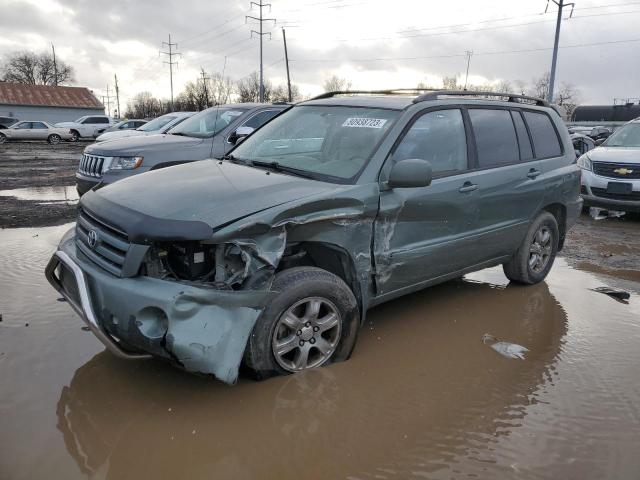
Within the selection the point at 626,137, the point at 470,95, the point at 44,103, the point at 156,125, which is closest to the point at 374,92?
the point at 470,95

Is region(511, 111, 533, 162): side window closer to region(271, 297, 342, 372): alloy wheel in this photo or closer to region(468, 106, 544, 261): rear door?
region(468, 106, 544, 261): rear door

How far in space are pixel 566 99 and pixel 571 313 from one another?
78.1m

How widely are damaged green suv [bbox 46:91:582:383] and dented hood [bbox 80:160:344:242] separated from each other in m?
0.01

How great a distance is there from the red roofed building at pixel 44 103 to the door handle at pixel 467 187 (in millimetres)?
57513

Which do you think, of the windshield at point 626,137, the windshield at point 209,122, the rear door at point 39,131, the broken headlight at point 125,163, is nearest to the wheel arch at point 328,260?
the broken headlight at point 125,163

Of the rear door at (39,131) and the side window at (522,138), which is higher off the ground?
the rear door at (39,131)

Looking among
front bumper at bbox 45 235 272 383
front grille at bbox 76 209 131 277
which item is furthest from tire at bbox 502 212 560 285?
front grille at bbox 76 209 131 277

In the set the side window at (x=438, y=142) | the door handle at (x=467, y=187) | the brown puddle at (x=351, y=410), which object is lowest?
the brown puddle at (x=351, y=410)

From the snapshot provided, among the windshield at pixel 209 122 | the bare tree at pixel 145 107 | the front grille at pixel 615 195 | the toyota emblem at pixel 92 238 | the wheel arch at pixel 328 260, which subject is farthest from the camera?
the bare tree at pixel 145 107

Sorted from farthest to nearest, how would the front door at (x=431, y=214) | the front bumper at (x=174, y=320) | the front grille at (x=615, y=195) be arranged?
the front grille at (x=615, y=195)
the front door at (x=431, y=214)
the front bumper at (x=174, y=320)

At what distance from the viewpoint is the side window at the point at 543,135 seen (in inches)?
201

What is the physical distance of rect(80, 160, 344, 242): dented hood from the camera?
2826 mm

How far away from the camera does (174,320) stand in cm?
270

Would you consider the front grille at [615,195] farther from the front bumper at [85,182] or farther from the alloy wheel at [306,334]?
the front bumper at [85,182]
